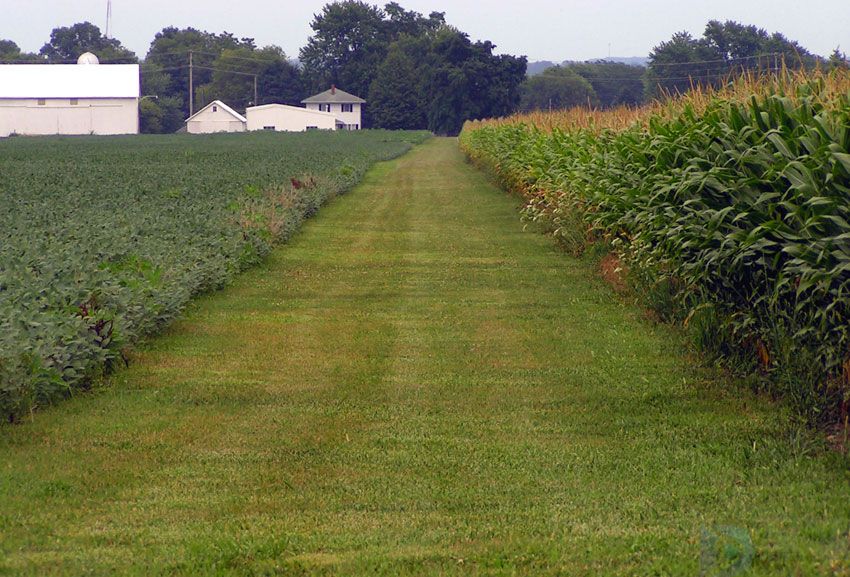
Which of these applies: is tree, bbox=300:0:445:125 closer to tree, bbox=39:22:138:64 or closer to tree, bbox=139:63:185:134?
tree, bbox=139:63:185:134

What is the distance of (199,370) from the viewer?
998cm

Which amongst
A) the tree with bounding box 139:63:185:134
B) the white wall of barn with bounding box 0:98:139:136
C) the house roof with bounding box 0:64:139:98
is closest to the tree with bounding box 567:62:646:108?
the tree with bounding box 139:63:185:134

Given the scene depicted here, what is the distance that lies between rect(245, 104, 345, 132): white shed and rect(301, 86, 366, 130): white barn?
354 inches

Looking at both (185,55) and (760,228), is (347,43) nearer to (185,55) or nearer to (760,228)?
(185,55)

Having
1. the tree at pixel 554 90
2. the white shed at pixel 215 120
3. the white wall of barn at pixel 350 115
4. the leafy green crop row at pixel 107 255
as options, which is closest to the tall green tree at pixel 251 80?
the white wall of barn at pixel 350 115

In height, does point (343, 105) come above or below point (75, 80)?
below

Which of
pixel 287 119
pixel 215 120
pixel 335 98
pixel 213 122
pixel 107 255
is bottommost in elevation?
pixel 107 255

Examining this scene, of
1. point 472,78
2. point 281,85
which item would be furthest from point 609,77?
point 281,85

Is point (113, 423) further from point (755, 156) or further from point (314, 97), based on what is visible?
point (314, 97)

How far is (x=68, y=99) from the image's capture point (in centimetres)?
9762

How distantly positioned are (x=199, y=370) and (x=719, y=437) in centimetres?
458

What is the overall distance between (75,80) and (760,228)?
98530mm

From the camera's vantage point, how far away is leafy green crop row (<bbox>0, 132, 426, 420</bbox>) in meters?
8.37

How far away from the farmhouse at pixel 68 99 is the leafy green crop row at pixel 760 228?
92.0 metres
